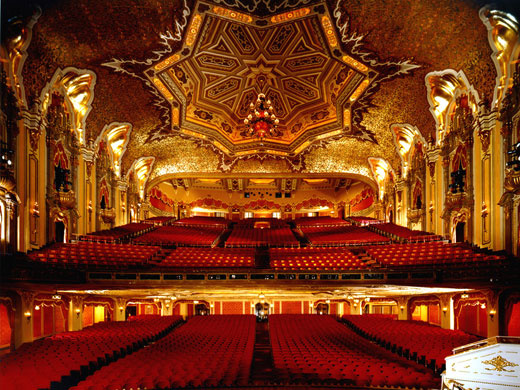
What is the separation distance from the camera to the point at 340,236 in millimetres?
22250

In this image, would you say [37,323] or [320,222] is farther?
[320,222]

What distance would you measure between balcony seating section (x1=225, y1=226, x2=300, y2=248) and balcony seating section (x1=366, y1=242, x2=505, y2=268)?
519 cm

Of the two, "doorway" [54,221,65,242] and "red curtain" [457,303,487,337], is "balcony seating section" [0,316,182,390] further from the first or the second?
"red curtain" [457,303,487,337]

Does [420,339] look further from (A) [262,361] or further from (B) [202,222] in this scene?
(B) [202,222]

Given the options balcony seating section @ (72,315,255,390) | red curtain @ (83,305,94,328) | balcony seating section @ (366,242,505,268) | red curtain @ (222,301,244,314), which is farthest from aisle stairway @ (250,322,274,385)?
red curtain @ (83,305,94,328)

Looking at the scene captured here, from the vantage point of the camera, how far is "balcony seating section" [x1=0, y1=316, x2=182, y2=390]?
6.12 metres

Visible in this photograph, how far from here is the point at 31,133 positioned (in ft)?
42.2

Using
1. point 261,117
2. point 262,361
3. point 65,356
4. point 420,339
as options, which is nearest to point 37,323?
point 65,356

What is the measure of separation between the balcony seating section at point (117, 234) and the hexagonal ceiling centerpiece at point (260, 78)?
5756 mm

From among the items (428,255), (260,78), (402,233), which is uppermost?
(260,78)

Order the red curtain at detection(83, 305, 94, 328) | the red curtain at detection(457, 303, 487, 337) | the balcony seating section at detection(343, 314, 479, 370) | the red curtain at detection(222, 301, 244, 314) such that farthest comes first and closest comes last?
1. the red curtain at detection(222, 301, 244, 314)
2. the red curtain at detection(83, 305, 94, 328)
3. the red curtain at detection(457, 303, 487, 337)
4. the balcony seating section at detection(343, 314, 479, 370)

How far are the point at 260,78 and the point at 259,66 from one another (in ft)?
3.85

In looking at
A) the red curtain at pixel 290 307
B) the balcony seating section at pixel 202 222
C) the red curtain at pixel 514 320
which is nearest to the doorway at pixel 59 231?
the red curtain at pixel 290 307

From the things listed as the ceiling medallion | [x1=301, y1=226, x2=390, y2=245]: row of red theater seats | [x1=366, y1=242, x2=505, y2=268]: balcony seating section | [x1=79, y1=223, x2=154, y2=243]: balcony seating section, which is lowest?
[x1=366, y1=242, x2=505, y2=268]: balcony seating section
